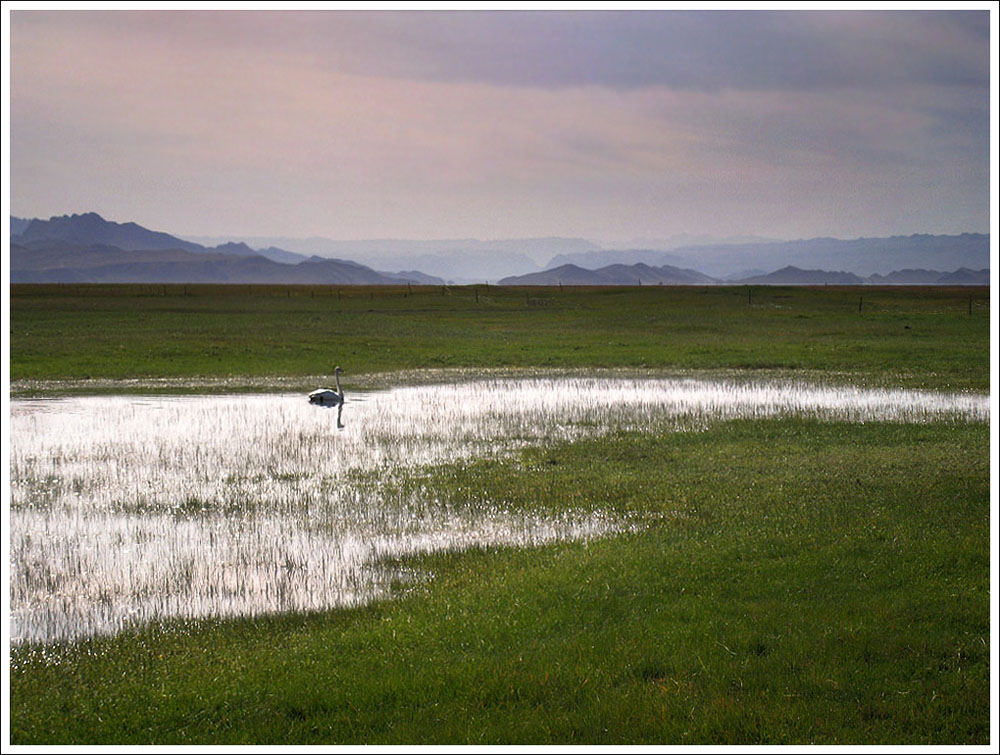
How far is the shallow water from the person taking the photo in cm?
1198

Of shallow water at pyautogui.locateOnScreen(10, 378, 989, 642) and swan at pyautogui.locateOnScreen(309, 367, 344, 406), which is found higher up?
swan at pyautogui.locateOnScreen(309, 367, 344, 406)

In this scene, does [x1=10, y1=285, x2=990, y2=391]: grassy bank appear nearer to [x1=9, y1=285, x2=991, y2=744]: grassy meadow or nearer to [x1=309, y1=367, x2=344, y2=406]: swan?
[x1=309, y1=367, x2=344, y2=406]: swan

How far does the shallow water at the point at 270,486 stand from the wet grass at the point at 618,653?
1156mm

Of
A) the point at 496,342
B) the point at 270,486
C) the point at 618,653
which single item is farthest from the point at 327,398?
the point at 496,342

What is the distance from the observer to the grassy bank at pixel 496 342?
39656mm

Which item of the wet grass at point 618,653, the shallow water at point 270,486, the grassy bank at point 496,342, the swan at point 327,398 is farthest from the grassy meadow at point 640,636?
the grassy bank at point 496,342

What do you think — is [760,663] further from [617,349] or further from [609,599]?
[617,349]

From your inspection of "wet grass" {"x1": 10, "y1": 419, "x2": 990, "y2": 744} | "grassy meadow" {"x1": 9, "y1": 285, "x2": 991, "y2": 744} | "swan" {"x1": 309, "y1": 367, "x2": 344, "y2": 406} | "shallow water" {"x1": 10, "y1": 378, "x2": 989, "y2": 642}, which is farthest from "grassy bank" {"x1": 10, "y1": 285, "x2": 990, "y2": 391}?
"wet grass" {"x1": 10, "y1": 419, "x2": 990, "y2": 744}

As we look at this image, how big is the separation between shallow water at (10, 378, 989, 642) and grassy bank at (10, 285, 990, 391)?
8.37 metres

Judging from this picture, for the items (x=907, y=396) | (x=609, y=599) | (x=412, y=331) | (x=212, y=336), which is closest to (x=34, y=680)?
(x=609, y=599)

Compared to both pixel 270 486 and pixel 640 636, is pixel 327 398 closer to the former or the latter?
pixel 270 486

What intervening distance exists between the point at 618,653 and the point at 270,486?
10677 mm

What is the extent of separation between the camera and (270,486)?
17.9 metres

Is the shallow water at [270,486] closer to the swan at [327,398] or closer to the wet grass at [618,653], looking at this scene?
the swan at [327,398]
